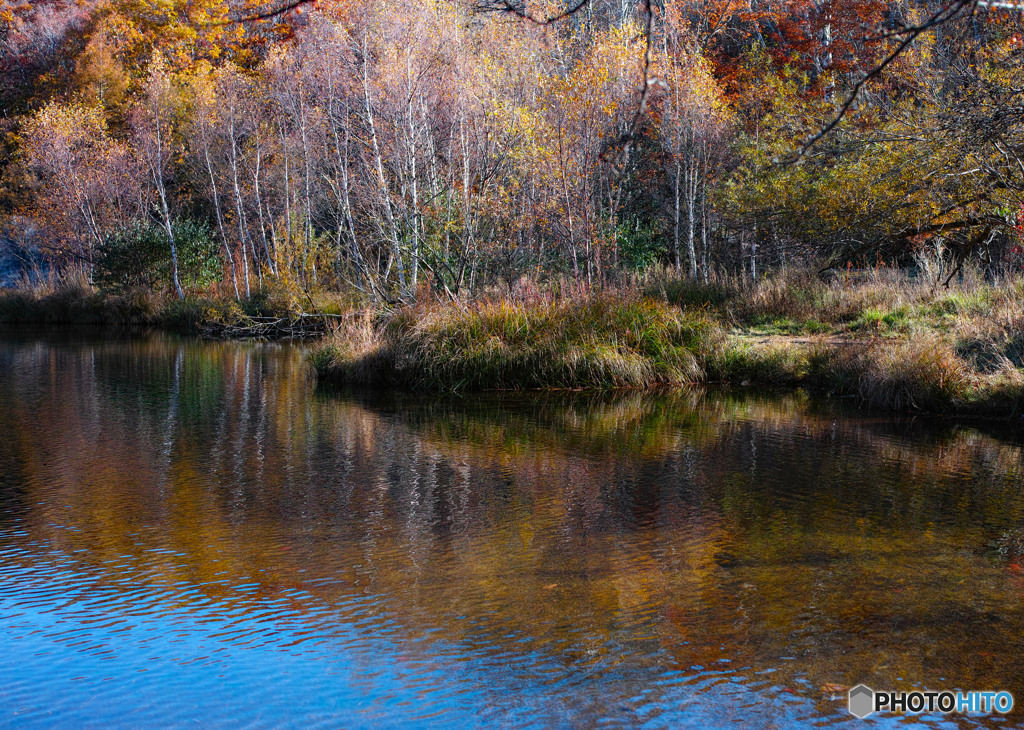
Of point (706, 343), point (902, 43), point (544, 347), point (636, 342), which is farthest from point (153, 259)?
point (902, 43)

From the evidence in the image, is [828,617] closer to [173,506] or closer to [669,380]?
[173,506]

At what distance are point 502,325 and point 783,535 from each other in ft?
25.3

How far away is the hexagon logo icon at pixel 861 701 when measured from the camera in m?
3.52

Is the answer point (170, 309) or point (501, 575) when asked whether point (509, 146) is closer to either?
point (501, 575)

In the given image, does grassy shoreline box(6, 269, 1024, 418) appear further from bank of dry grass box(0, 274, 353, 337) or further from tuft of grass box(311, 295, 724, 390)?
bank of dry grass box(0, 274, 353, 337)

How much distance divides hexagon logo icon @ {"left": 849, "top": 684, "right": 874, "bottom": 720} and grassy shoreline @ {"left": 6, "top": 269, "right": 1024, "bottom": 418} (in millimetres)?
7425

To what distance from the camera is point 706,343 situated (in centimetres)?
1320

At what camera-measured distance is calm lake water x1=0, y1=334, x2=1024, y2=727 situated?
3.67 metres

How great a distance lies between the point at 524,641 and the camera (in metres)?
4.11

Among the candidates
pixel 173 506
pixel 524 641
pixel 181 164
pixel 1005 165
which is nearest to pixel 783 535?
pixel 524 641

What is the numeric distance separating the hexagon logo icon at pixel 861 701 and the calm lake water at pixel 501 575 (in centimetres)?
6

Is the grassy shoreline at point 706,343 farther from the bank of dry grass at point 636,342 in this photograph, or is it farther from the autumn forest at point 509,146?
the autumn forest at point 509,146

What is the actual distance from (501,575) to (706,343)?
8.94 meters

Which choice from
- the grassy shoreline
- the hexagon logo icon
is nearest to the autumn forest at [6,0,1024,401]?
the grassy shoreline
